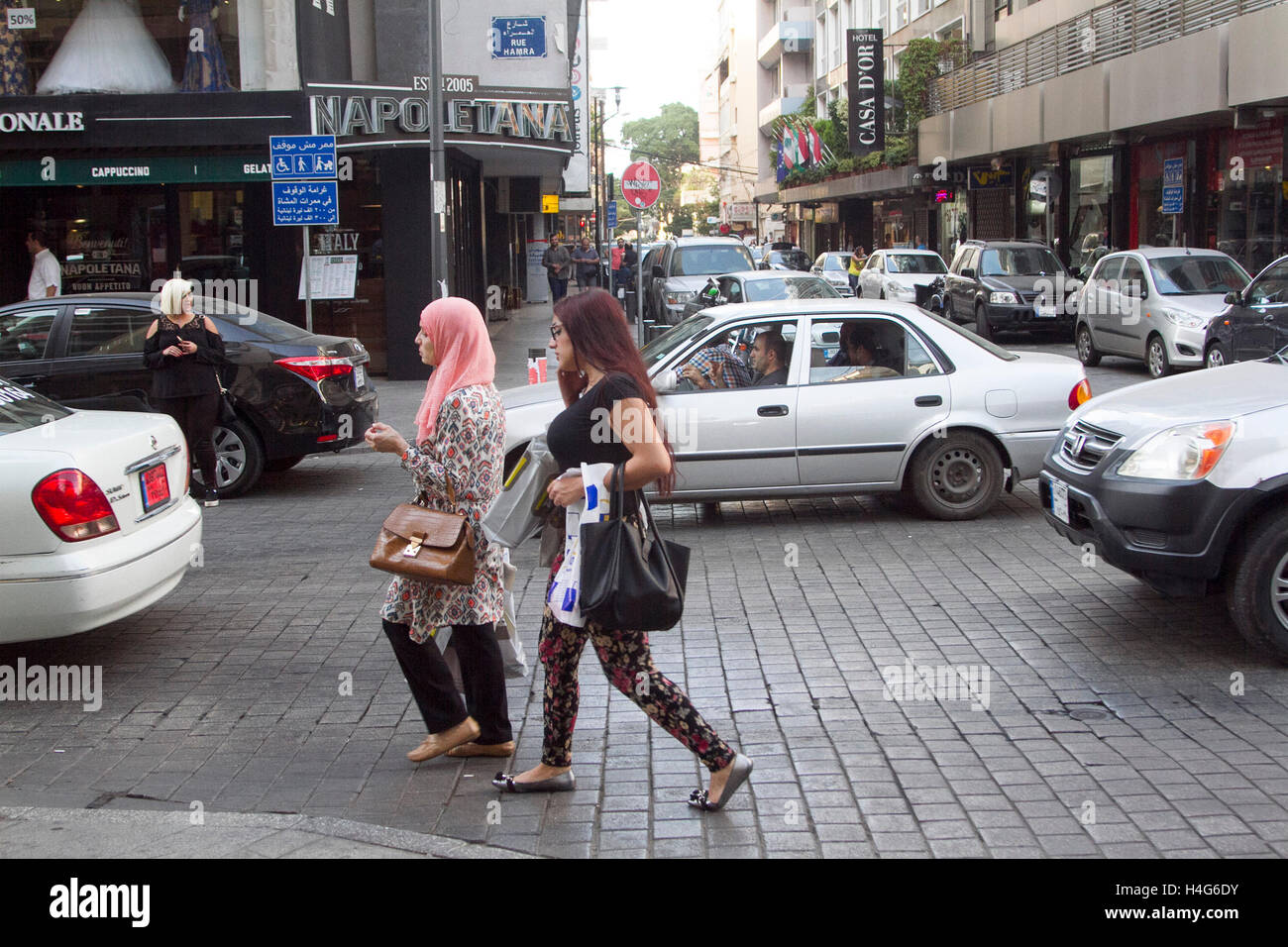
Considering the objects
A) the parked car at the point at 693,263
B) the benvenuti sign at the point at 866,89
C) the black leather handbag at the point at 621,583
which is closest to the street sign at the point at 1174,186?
the parked car at the point at 693,263

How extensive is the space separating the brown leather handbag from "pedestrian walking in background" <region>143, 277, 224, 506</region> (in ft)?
19.9

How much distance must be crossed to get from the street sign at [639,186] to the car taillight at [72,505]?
55.0ft

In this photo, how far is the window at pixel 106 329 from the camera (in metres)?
11.1

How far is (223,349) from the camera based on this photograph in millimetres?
10688

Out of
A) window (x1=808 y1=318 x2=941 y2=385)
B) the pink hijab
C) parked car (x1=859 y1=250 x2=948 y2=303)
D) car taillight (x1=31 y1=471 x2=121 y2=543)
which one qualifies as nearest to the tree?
parked car (x1=859 y1=250 x2=948 y2=303)

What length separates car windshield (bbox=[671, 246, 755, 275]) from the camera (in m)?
25.4

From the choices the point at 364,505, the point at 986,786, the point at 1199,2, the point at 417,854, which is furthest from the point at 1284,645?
the point at 1199,2

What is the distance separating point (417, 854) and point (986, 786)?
2006 millimetres

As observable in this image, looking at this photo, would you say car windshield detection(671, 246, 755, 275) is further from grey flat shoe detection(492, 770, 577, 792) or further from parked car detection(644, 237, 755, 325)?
grey flat shoe detection(492, 770, 577, 792)

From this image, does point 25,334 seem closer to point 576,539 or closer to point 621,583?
point 576,539

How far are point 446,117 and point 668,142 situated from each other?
144265 mm

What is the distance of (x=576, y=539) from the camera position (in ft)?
14.6
